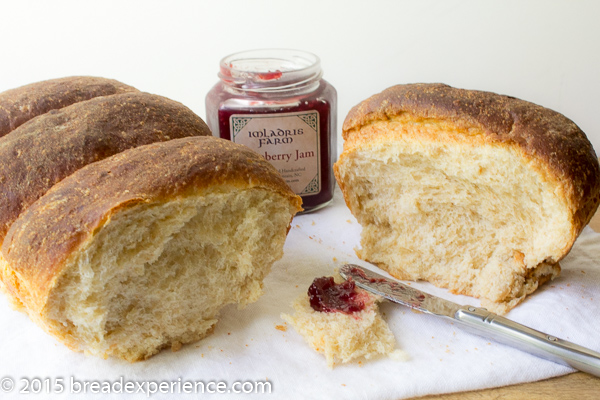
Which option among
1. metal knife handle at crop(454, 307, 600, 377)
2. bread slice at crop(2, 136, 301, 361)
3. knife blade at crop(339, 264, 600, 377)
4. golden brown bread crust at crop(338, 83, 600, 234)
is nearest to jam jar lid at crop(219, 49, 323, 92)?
golden brown bread crust at crop(338, 83, 600, 234)

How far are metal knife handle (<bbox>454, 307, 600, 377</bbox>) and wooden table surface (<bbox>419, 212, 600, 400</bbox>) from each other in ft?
0.13

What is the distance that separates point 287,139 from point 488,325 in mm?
1540

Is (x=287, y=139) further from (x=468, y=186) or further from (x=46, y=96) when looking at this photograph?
(x=46, y=96)

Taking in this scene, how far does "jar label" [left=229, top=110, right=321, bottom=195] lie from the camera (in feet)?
10.9

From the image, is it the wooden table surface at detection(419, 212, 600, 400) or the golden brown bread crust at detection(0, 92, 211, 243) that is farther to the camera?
the golden brown bread crust at detection(0, 92, 211, 243)

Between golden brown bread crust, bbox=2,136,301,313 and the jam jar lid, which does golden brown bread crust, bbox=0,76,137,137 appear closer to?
the jam jar lid

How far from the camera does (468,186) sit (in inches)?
107

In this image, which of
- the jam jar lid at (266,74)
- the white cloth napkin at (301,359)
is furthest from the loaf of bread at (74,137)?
the jam jar lid at (266,74)

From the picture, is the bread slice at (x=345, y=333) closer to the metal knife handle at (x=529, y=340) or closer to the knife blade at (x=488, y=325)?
the knife blade at (x=488, y=325)

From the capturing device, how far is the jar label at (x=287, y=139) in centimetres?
332

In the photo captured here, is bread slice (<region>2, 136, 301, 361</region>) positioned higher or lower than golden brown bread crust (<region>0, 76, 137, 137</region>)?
lower

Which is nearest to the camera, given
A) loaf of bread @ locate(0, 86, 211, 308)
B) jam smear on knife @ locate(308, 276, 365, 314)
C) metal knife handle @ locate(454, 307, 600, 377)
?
metal knife handle @ locate(454, 307, 600, 377)

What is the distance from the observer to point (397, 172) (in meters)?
2.90

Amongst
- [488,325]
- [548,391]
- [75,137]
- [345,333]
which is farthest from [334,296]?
[75,137]
